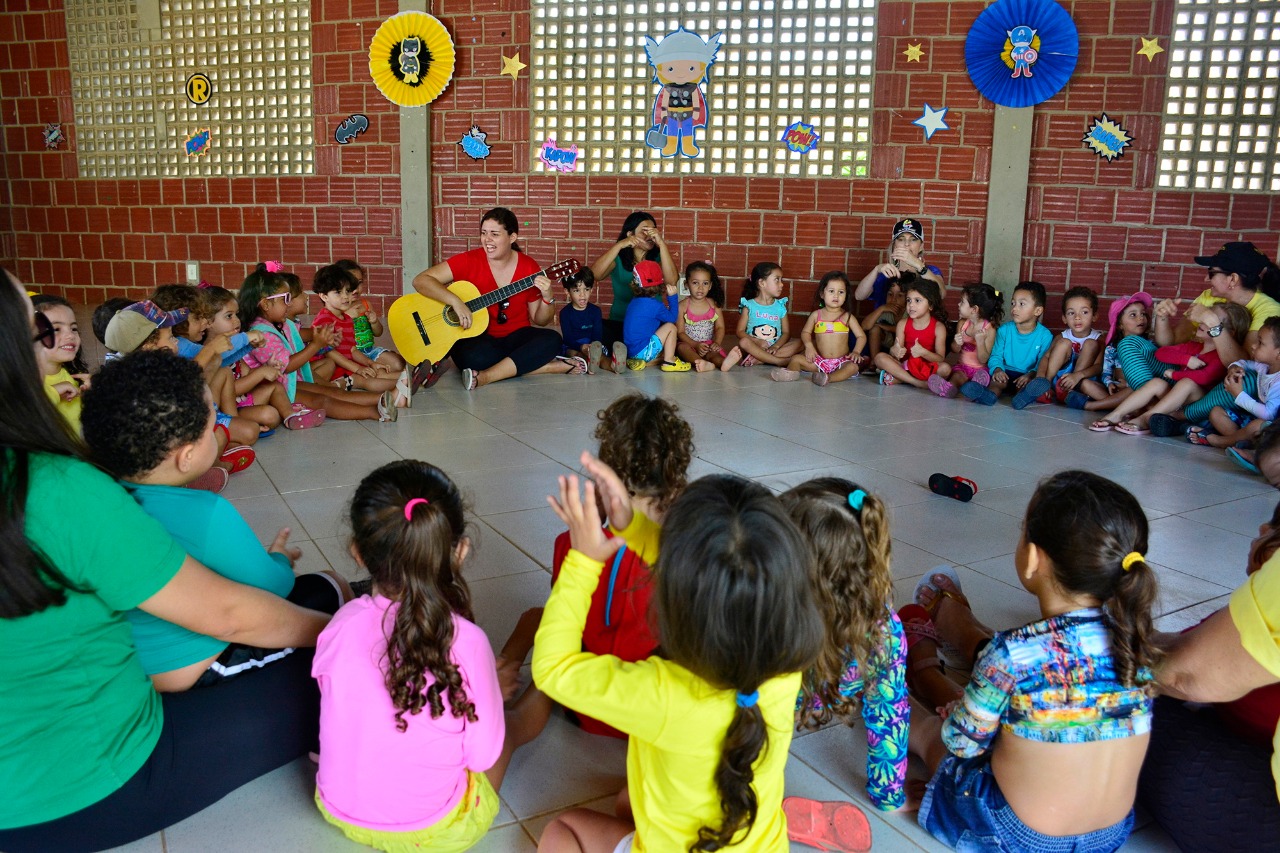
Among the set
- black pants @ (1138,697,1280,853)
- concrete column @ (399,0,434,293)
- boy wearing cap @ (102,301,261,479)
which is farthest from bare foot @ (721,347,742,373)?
black pants @ (1138,697,1280,853)

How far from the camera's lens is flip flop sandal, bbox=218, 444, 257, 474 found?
417 cm

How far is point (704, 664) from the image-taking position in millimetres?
1429

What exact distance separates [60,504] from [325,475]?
2.73 metres

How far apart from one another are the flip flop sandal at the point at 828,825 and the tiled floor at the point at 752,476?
58 mm

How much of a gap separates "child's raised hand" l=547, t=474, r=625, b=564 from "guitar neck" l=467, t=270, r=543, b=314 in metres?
4.65

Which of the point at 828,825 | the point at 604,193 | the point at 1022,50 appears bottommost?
the point at 828,825

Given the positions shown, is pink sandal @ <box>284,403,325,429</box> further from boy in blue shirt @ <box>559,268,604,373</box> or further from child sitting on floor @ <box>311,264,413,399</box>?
boy in blue shirt @ <box>559,268,604,373</box>

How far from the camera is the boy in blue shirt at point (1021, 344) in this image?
6.12m

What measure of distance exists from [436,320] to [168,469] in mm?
4326

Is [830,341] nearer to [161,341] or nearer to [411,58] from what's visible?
[411,58]

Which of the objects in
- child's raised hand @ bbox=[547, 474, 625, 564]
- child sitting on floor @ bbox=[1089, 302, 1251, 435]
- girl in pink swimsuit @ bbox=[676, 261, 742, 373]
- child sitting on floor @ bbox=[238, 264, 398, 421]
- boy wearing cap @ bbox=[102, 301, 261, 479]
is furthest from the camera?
girl in pink swimsuit @ bbox=[676, 261, 742, 373]

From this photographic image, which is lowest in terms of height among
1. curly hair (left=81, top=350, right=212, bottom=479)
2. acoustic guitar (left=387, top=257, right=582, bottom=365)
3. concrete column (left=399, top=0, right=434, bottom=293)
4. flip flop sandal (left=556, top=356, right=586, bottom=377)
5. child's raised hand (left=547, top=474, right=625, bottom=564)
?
flip flop sandal (left=556, top=356, right=586, bottom=377)

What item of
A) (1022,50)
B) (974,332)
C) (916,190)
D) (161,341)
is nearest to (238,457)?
(161,341)

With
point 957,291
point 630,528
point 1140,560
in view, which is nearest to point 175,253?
point 957,291
